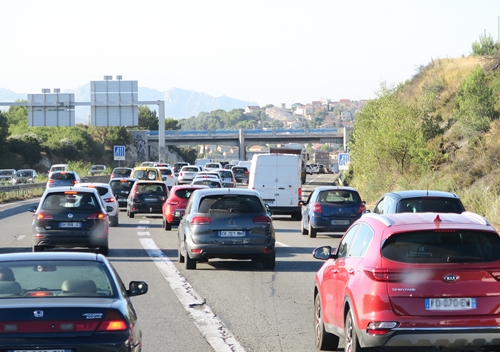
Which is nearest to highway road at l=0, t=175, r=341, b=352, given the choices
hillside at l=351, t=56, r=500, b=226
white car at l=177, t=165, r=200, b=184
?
hillside at l=351, t=56, r=500, b=226

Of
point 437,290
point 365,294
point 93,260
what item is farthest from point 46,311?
point 437,290

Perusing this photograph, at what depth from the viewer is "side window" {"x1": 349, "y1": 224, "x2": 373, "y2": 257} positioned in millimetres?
8484

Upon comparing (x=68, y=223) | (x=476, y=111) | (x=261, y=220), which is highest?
(x=476, y=111)

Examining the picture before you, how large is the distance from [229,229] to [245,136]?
124875 mm

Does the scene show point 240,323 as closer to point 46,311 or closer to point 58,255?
point 58,255

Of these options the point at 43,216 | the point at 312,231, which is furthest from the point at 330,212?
the point at 43,216

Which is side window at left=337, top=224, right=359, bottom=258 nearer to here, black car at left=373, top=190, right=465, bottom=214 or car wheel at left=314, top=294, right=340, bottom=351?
car wheel at left=314, top=294, right=340, bottom=351

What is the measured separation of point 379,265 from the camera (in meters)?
7.91

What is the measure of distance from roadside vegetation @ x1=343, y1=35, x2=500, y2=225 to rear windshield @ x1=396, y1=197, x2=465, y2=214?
56.5 ft

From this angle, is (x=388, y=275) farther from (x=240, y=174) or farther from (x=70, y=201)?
(x=240, y=174)

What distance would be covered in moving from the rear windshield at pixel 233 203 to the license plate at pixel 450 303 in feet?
33.3

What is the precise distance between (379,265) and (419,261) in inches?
13.9

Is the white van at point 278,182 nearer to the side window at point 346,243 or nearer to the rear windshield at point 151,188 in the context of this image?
the rear windshield at point 151,188

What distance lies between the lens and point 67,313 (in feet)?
22.4
